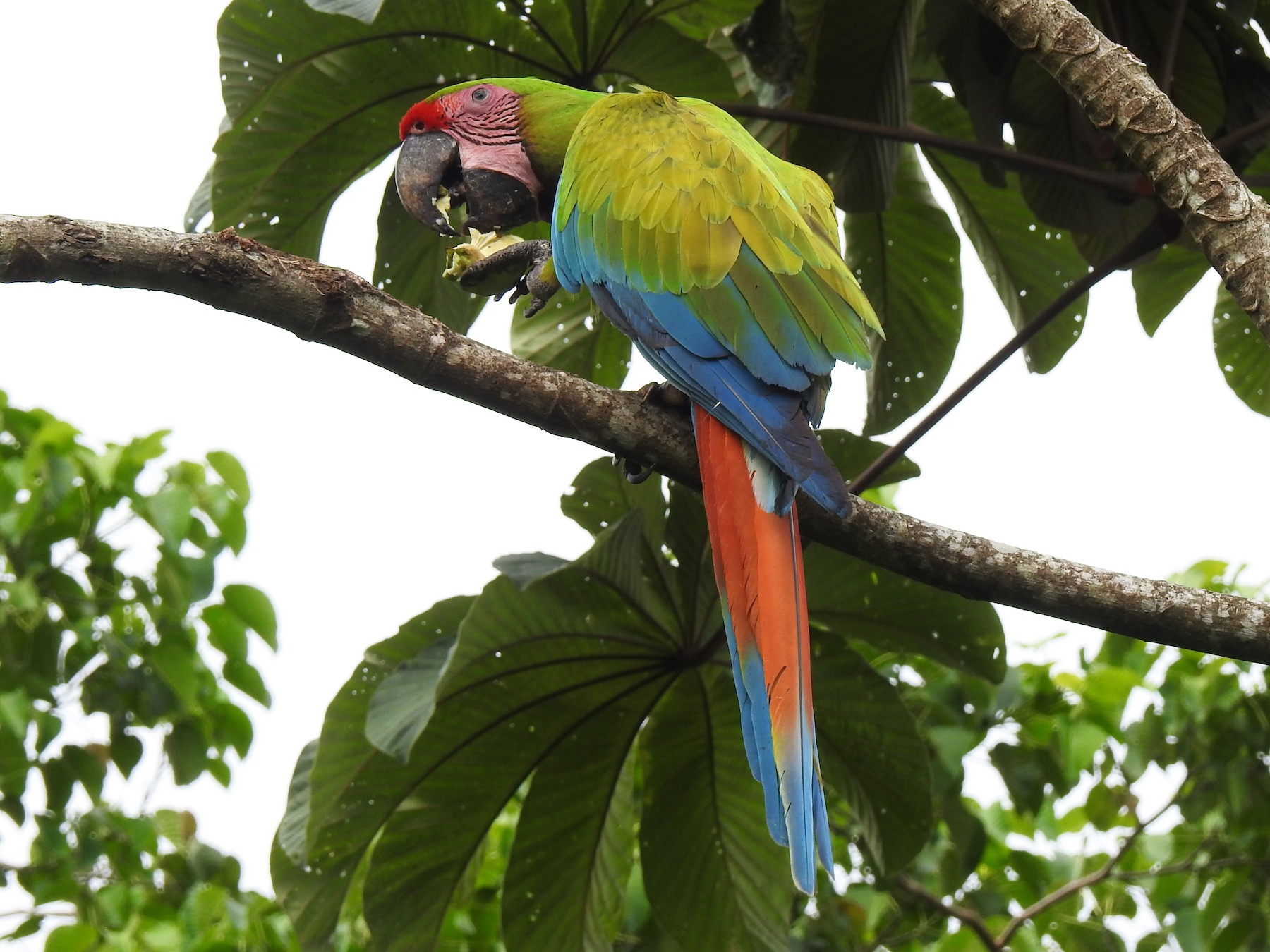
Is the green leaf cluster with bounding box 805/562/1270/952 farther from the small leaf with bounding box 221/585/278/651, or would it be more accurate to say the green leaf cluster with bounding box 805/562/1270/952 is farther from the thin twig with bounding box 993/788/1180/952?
the small leaf with bounding box 221/585/278/651

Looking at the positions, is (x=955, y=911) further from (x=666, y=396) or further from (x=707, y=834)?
(x=666, y=396)

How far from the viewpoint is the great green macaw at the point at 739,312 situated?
1236 mm

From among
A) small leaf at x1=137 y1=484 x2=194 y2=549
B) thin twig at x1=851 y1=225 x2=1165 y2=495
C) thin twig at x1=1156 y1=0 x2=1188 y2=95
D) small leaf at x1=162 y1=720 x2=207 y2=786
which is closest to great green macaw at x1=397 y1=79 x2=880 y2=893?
thin twig at x1=851 y1=225 x2=1165 y2=495

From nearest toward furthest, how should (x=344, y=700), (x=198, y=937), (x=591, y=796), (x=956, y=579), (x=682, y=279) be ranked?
1. (x=956, y=579)
2. (x=682, y=279)
3. (x=344, y=700)
4. (x=591, y=796)
5. (x=198, y=937)

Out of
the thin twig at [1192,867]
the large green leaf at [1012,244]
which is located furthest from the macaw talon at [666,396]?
the thin twig at [1192,867]

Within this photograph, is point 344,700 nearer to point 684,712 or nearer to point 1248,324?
point 684,712

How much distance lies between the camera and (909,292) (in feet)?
7.89

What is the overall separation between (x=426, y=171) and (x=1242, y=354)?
5.94 feet

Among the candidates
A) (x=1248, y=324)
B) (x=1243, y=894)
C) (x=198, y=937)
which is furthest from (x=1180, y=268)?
(x=198, y=937)

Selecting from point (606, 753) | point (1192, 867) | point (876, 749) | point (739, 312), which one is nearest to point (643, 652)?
point (606, 753)

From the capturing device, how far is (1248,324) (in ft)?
8.36

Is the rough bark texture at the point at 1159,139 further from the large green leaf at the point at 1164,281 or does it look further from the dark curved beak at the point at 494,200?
the large green leaf at the point at 1164,281

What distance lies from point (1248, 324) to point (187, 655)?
7.91 ft

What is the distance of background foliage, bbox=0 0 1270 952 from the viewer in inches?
75.0
